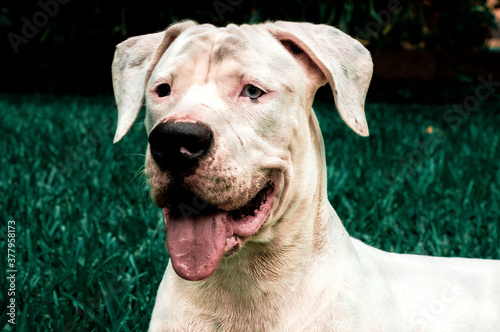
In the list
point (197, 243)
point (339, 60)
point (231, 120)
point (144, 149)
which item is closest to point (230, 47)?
point (231, 120)

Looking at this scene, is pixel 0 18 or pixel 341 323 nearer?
pixel 341 323

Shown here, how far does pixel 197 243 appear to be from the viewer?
196 centimetres

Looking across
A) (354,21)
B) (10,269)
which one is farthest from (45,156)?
(354,21)

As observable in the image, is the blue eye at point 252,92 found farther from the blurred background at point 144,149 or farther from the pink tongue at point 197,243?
the blurred background at point 144,149

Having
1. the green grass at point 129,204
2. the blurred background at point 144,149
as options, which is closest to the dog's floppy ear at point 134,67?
the green grass at point 129,204

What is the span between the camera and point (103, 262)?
331cm

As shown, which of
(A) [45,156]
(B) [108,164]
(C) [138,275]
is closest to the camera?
(C) [138,275]

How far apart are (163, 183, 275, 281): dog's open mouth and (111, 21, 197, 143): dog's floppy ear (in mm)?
644

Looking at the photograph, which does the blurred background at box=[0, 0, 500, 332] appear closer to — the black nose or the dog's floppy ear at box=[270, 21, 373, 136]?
the black nose

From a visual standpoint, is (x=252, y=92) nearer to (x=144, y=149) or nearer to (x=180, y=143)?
(x=180, y=143)

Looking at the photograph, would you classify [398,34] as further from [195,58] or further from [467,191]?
[195,58]

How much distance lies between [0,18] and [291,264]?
9242mm

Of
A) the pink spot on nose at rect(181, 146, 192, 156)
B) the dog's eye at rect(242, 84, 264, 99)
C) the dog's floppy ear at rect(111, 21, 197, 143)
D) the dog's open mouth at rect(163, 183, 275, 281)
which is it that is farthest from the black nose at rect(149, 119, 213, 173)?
the dog's floppy ear at rect(111, 21, 197, 143)

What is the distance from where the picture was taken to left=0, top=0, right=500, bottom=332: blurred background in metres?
3.25
